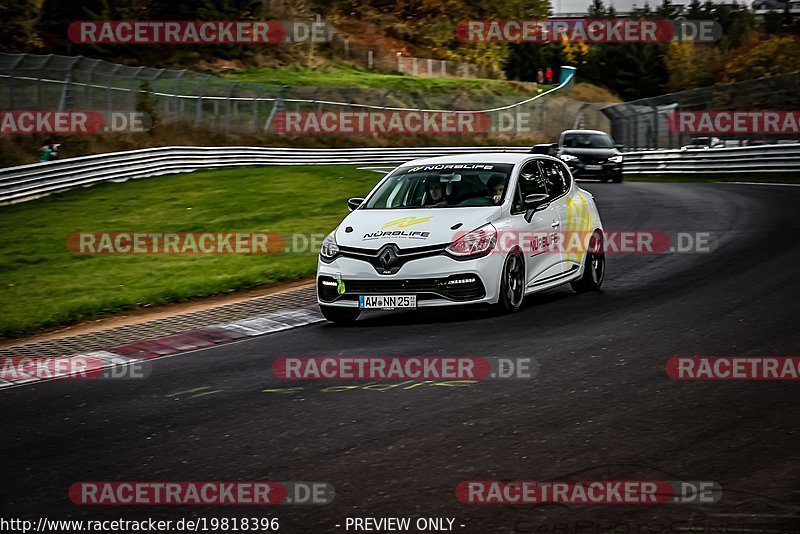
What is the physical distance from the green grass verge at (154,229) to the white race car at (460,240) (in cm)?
363

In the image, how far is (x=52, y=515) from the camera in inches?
220

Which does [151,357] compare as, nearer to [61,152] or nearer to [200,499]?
[200,499]

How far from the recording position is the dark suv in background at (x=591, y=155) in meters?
32.5

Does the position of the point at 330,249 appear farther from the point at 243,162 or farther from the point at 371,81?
the point at 371,81

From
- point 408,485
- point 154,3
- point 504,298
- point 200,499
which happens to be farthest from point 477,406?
point 154,3

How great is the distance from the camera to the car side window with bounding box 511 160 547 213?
11844mm

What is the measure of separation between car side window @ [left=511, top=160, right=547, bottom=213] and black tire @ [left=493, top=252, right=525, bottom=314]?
638 millimetres

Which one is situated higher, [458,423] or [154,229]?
[458,423]

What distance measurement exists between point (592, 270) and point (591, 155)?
2024 centimetres

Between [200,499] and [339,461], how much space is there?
2.87 ft

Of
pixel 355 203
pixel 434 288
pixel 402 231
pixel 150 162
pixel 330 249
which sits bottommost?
pixel 150 162

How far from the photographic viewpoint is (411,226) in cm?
1119

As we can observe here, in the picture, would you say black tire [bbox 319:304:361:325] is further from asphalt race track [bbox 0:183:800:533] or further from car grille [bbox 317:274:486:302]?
car grille [bbox 317:274:486:302]

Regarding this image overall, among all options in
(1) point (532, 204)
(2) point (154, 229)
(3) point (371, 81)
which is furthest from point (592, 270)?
(3) point (371, 81)
